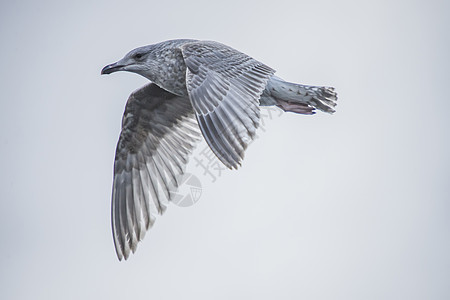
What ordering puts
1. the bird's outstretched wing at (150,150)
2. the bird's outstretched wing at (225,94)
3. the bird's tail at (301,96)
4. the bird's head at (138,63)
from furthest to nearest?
the bird's outstretched wing at (150,150) < the bird's head at (138,63) < the bird's tail at (301,96) < the bird's outstretched wing at (225,94)

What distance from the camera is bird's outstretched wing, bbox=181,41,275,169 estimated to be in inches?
241

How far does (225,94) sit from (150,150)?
2055mm

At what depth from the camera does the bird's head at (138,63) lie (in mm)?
7406

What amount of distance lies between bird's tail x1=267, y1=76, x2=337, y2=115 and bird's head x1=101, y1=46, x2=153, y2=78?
3.31ft

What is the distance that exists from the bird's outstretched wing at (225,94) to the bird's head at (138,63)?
498 millimetres

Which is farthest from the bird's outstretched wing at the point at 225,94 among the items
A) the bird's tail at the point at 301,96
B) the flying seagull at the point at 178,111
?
the bird's tail at the point at 301,96

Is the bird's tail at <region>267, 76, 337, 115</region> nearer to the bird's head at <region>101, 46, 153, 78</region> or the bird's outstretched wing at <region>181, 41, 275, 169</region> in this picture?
the bird's outstretched wing at <region>181, 41, 275, 169</region>

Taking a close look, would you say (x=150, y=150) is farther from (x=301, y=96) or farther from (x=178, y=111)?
(x=301, y=96)

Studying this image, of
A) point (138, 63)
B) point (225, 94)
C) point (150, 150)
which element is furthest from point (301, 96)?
point (150, 150)

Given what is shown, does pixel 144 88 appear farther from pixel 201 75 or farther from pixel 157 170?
pixel 201 75

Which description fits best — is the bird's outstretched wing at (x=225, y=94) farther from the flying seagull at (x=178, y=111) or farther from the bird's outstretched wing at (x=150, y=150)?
the bird's outstretched wing at (x=150, y=150)

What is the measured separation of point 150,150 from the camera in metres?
8.33

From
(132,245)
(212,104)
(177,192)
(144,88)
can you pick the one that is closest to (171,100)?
(144,88)

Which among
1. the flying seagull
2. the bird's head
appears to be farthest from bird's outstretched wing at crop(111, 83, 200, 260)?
the bird's head
